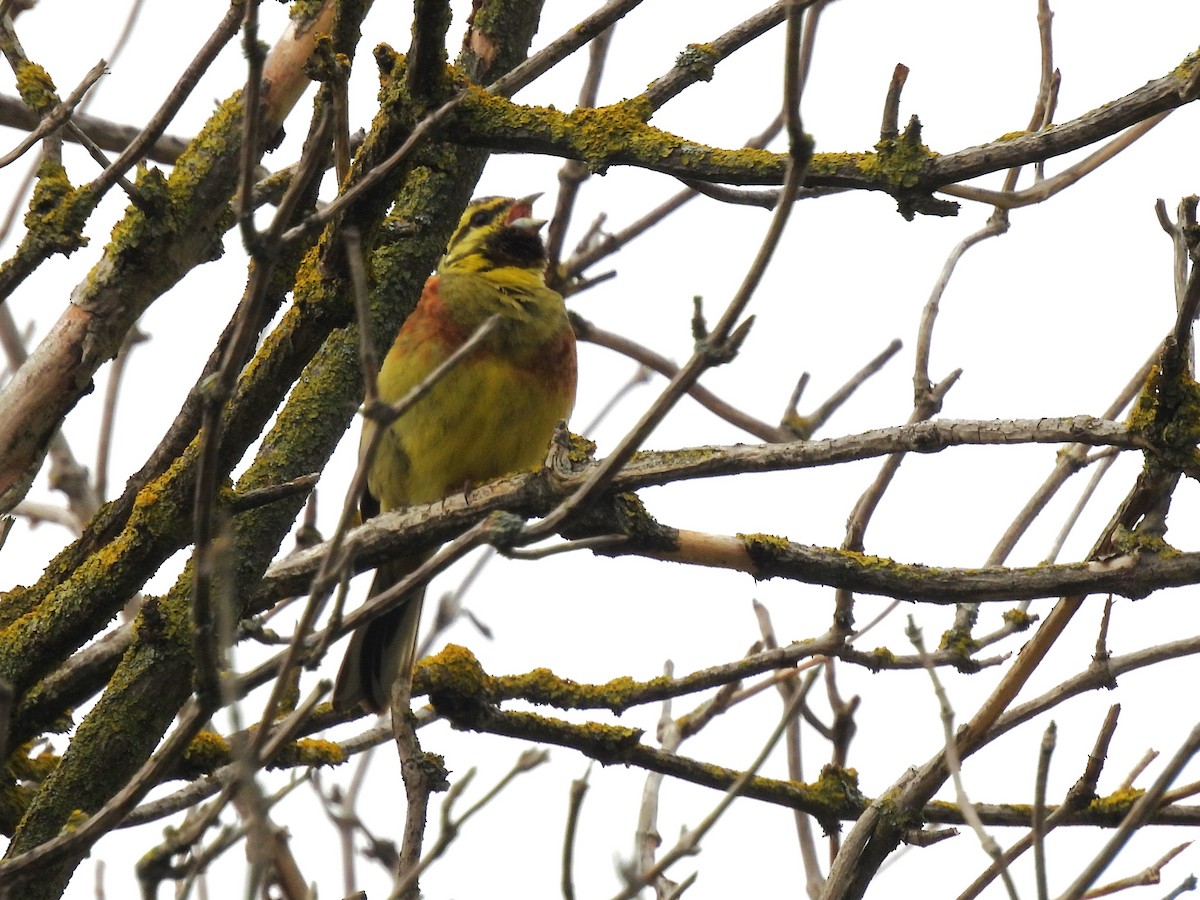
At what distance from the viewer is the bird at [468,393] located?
522 cm

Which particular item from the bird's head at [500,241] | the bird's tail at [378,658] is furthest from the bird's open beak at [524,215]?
the bird's tail at [378,658]

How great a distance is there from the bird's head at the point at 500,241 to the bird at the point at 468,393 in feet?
0.31

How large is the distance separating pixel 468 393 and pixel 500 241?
86 cm

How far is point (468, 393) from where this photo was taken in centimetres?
521

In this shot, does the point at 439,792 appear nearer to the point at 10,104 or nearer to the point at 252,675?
the point at 252,675

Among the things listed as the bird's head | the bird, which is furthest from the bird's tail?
the bird's head

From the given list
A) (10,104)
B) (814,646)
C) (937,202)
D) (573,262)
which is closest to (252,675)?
(937,202)

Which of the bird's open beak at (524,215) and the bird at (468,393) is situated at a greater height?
the bird's open beak at (524,215)

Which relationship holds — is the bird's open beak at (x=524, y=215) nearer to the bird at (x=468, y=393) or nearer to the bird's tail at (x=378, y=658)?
the bird at (x=468, y=393)

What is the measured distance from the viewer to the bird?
522cm

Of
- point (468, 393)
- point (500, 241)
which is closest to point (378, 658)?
point (468, 393)

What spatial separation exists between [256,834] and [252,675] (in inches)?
20.8

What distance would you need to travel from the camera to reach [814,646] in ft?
12.2

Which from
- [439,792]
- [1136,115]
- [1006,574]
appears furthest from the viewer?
[439,792]
